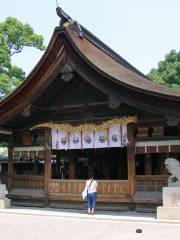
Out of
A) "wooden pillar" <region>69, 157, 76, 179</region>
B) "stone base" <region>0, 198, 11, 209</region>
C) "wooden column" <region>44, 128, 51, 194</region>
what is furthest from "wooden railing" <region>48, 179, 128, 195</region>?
"stone base" <region>0, 198, 11, 209</region>

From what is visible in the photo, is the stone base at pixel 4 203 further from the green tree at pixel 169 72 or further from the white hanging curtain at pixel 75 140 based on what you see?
the green tree at pixel 169 72

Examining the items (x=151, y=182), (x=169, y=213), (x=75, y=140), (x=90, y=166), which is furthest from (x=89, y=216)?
(x=90, y=166)

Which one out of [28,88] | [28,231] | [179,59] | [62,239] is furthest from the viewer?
[179,59]

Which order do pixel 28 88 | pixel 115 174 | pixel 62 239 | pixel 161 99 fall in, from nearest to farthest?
pixel 62 239 < pixel 161 99 < pixel 28 88 < pixel 115 174

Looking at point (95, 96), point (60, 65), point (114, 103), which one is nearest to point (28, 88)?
point (60, 65)

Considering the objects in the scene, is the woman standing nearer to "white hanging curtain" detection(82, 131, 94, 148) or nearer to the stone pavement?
the stone pavement

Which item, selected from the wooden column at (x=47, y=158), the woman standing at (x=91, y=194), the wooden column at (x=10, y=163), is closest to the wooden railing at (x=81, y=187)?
the wooden column at (x=47, y=158)

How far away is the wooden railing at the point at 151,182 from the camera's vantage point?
13.8 meters

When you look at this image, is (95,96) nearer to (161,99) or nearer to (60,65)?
(60,65)

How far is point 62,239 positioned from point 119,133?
20.9 feet

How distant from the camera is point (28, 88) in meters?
15.6

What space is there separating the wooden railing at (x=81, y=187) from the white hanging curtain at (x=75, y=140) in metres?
1.48

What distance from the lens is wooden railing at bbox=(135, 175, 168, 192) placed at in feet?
45.4

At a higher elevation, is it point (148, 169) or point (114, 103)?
point (114, 103)
